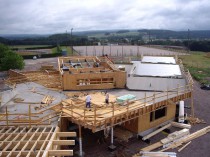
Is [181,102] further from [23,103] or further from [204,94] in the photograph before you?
[23,103]

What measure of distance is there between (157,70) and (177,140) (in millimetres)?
13359

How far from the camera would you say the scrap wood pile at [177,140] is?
70.4 ft

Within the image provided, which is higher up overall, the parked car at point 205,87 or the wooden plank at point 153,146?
the parked car at point 205,87

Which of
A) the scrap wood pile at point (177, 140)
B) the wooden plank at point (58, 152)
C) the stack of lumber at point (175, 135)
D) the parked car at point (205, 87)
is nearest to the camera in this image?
the wooden plank at point (58, 152)

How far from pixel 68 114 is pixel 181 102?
1394 cm

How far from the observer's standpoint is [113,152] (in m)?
20.5

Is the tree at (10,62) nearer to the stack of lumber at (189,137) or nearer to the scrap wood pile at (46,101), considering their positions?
the scrap wood pile at (46,101)

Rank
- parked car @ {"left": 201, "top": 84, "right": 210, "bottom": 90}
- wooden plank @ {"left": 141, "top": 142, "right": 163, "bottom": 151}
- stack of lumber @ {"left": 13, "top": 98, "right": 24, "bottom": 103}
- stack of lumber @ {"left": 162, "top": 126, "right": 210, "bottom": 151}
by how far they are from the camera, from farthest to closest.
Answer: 1. parked car @ {"left": 201, "top": 84, "right": 210, "bottom": 90}
2. stack of lumber @ {"left": 13, "top": 98, "right": 24, "bottom": 103}
3. stack of lumber @ {"left": 162, "top": 126, "right": 210, "bottom": 151}
4. wooden plank @ {"left": 141, "top": 142, "right": 163, "bottom": 151}

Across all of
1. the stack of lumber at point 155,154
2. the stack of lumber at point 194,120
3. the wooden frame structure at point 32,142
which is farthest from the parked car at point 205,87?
the wooden frame structure at point 32,142

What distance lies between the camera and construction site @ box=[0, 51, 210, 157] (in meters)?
16.9

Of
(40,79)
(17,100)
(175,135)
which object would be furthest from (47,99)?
(175,135)

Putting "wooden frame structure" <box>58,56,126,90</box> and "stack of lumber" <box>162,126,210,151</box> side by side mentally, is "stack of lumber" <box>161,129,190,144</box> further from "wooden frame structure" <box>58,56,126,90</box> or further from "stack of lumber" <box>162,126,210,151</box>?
"wooden frame structure" <box>58,56,126,90</box>

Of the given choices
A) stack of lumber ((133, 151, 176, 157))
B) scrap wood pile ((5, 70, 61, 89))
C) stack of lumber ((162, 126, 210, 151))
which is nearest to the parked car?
stack of lumber ((162, 126, 210, 151))

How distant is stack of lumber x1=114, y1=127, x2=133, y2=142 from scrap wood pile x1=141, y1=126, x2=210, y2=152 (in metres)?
2.14
